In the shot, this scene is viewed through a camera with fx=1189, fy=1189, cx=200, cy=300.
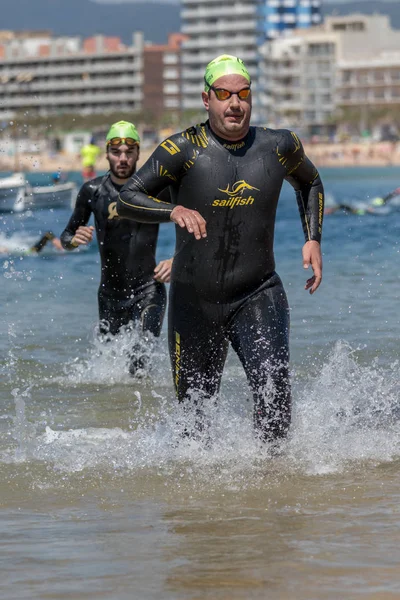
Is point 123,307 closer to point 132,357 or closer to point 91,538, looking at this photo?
point 132,357

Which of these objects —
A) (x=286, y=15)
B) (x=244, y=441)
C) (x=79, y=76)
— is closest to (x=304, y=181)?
(x=244, y=441)

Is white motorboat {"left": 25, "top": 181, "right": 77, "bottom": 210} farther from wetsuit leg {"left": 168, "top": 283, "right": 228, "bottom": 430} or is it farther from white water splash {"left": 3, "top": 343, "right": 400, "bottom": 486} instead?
wetsuit leg {"left": 168, "top": 283, "right": 228, "bottom": 430}

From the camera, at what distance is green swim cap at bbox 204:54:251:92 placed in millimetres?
5324

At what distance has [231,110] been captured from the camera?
17.2 ft

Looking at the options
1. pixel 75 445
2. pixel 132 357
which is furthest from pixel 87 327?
pixel 75 445

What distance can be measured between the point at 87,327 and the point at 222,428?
253 inches

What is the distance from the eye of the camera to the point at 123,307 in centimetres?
835

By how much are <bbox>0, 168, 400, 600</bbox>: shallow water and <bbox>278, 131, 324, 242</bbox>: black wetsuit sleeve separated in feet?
3.23

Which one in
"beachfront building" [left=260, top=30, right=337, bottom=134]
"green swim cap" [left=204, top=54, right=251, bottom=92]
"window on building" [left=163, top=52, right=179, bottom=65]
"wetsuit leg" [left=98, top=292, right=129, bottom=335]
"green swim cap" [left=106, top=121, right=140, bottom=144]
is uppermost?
"window on building" [left=163, top=52, right=179, bottom=65]

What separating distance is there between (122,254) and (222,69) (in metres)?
3.13

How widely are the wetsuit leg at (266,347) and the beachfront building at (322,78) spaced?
462ft

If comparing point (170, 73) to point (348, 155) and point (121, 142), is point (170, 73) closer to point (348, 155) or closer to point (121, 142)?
point (348, 155)

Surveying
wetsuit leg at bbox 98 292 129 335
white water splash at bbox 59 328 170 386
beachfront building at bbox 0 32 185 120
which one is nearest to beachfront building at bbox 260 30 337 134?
beachfront building at bbox 0 32 185 120

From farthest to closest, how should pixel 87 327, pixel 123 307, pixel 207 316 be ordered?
1. pixel 87 327
2. pixel 123 307
3. pixel 207 316
